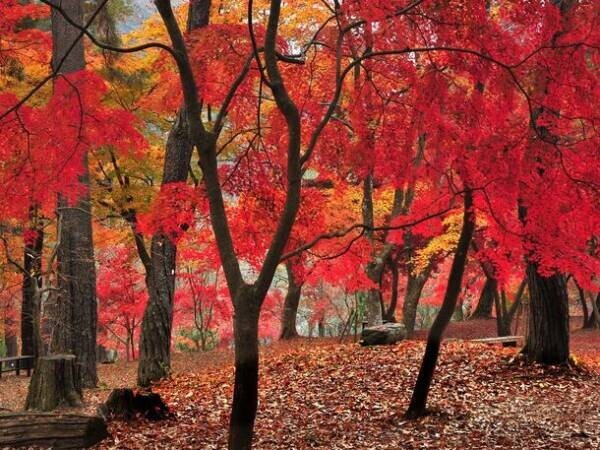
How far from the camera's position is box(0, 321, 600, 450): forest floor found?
695 centimetres

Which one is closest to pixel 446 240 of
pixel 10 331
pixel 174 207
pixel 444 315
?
pixel 444 315

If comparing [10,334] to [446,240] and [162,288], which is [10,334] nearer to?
[162,288]

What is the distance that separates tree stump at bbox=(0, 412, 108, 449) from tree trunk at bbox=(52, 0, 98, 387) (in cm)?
428

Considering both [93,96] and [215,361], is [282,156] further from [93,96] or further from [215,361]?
[215,361]

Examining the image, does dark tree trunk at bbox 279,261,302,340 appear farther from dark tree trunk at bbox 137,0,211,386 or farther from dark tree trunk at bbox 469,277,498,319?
dark tree trunk at bbox 137,0,211,386

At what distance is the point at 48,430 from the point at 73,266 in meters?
4.73

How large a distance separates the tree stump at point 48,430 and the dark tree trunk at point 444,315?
3.88 meters

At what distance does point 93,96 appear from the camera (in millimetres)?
8984

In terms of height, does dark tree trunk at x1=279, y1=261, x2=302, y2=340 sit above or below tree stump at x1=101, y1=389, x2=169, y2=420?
above

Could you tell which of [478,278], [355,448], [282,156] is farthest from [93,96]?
[478,278]

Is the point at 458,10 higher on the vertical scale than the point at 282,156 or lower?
higher

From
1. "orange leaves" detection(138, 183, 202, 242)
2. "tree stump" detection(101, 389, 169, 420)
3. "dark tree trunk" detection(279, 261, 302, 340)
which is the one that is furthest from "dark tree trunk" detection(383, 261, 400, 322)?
"tree stump" detection(101, 389, 169, 420)

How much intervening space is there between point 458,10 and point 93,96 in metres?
5.28

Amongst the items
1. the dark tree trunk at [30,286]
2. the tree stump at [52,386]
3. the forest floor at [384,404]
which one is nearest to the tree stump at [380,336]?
the forest floor at [384,404]
